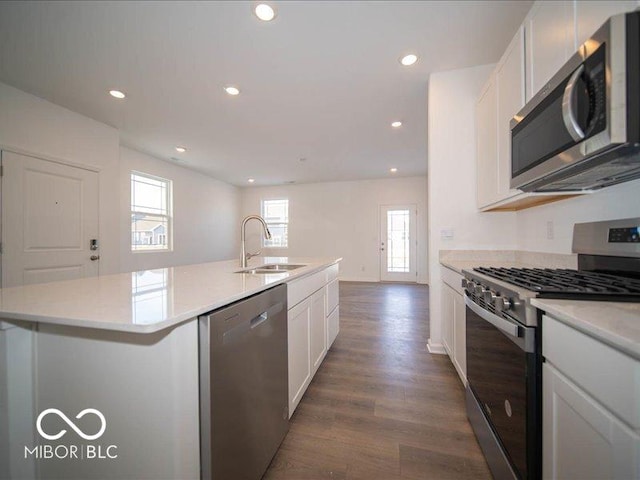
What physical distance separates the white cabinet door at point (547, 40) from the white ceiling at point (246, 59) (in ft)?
1.44

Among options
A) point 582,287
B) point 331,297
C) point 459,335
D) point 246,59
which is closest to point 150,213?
point 246,59

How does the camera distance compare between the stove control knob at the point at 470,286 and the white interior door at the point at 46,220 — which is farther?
the white interior door at the point at 46,220

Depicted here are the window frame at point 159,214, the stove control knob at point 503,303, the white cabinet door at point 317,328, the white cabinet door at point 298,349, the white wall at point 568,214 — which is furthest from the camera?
the window frame at point 159,214

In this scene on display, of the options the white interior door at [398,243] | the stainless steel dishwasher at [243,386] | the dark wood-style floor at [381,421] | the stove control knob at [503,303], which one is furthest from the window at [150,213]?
the stove control knob at [503,303]

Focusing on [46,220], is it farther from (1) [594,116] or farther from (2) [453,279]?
(1) [594,116]

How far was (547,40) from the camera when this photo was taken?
A: 4.33 ft

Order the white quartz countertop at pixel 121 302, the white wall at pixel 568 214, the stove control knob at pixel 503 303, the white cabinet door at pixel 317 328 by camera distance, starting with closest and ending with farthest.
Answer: the white quartz countertop at pixel 121 302 < the stove control knob at pixel 503 303 < the white wall at pixel 568 214 < the white cabinet door at pixel 317 328

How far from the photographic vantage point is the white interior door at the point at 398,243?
21.3 ft

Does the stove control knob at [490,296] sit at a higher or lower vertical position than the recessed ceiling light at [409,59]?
lower

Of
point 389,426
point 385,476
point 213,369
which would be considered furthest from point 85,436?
point 389,426

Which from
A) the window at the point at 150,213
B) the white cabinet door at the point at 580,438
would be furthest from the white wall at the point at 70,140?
the white cabinet door at the point at 580,438

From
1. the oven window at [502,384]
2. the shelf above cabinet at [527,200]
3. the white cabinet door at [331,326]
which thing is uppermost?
the shelf above cabinet at [527,200]

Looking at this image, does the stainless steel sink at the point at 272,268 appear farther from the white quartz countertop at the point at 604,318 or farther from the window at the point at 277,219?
the window at the point at 277,219

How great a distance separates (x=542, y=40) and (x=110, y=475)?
8.76 ft
